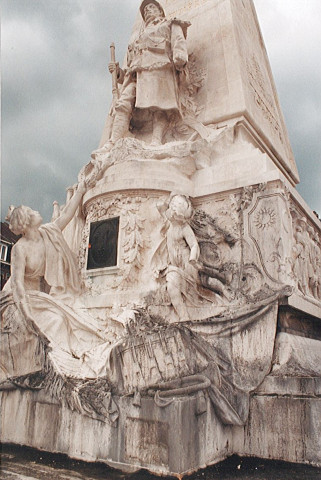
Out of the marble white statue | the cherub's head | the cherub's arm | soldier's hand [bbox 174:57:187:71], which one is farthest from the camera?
the marble white statue

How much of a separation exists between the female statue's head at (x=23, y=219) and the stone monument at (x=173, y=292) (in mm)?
24

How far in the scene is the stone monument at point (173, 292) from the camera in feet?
15.9

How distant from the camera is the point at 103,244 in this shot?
7.64 metres

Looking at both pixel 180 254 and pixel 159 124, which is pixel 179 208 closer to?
pixel 180 254

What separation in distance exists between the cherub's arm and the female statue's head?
2.71 feet

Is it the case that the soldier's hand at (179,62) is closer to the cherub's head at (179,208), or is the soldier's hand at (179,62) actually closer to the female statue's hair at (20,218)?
the cherub's head at (179,208)

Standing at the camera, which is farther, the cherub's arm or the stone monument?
the cherub's arm

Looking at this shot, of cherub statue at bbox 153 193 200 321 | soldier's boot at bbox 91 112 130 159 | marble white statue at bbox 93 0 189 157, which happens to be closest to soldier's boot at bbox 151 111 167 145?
marble white statue at bbox 93 0 189 157

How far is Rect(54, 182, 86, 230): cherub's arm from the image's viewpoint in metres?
8.02

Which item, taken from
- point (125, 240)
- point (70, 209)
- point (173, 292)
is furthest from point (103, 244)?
point (173, 292)

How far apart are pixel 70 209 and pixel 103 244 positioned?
1.18m

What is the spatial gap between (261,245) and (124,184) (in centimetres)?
266

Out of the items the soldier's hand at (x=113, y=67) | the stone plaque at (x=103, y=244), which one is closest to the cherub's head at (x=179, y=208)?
the stone plaque at (x=103, y=244)

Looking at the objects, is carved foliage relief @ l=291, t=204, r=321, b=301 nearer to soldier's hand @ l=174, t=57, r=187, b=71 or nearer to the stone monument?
the stone monument
